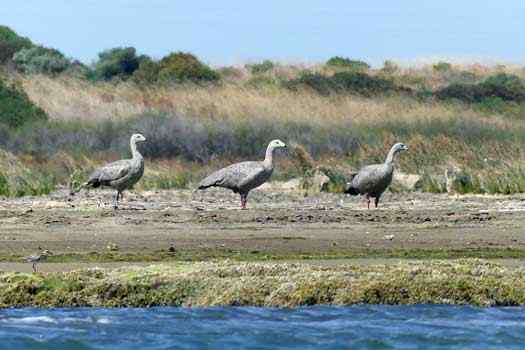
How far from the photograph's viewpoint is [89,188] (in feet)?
82.6

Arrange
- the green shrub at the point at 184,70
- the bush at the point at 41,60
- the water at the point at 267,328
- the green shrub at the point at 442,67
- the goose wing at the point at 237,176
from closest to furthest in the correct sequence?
the water at the point at 267,328, the goose wing at the point at 237,176, the green shrub at the point at 184,70, the bush at the point at 41,60, the green shrub at the point at 442,67

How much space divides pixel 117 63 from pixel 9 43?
4.16m

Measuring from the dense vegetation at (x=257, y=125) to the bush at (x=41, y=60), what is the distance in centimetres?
569

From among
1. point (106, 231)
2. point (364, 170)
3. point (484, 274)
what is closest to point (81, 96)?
point (364, 170)

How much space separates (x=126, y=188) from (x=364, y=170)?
3.52 meters

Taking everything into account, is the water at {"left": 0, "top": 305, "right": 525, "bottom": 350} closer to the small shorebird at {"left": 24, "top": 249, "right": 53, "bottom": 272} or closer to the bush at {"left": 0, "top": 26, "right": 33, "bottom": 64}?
the small shorebird at {"left": 24, "top": 249, "right": 53, "bottom": 272}

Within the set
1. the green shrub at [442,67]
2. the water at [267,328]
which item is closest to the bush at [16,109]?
the water at [267,328]

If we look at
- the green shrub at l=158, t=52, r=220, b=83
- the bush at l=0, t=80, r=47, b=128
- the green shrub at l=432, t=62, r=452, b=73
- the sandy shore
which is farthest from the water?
the green shrub at l=432, t=62, r=452, b=73

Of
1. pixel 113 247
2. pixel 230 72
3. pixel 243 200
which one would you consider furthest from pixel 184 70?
pixel 113 247

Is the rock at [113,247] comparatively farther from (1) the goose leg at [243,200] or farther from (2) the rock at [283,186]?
(2) the rock at [283,186]

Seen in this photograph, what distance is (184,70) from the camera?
49500 mm

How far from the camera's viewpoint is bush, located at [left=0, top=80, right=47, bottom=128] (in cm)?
3400

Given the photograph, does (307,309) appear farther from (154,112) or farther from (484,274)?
(154,112)

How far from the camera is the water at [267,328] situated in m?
12.8
